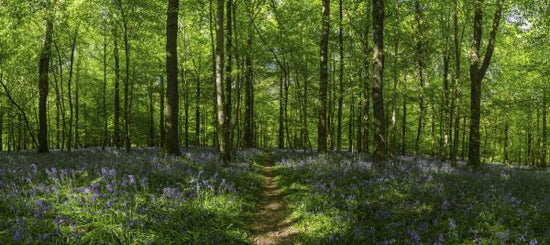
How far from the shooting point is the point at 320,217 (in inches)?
251

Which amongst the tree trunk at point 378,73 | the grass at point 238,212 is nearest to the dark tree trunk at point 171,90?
the grass at point 238,212

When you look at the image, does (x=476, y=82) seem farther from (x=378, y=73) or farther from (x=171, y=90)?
(x=171, y=90)

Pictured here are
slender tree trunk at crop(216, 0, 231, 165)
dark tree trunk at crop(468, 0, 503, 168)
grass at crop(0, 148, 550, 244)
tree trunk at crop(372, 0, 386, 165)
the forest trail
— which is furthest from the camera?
dark tree trunk at crop(468, 0, 503, 168)

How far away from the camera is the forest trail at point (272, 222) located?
6074mm

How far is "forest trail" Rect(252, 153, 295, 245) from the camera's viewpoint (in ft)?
19.9

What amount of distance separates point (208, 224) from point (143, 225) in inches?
48.7

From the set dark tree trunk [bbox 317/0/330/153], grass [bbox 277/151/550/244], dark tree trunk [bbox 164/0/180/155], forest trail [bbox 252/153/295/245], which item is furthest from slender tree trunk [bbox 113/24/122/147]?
grass [bbox 277/151/550/244]

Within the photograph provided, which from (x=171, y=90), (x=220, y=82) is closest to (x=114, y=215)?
(x=220, y=82)

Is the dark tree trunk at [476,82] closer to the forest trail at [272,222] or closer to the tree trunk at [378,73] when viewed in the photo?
the tree trunk at [378,73]

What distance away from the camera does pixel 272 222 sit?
705cm

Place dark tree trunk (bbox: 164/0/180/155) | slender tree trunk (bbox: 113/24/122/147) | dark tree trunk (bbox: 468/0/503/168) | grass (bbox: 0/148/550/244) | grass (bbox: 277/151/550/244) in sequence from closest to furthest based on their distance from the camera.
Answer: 1. grass (bbox: 0/148/550/244)
2. grass (bbox: 277/151/550/244)
3. dark tree trunk (bbox: 164/0/180/155)
4. dark tree trunk (bbox: 468/0/503/168)
5. slender tree trunk (bbox: 113/24/122/147)

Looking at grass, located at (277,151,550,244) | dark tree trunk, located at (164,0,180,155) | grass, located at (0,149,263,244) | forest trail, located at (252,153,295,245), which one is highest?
dark tree trunk, located at (164,0,180,155)

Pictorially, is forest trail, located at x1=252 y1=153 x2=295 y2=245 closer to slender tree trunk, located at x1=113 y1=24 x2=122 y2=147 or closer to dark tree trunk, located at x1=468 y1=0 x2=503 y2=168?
dark tree trunk, located at x1=468 y1=0 x2=503 y2=168

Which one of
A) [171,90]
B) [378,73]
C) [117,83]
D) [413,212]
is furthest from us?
[117,83]
